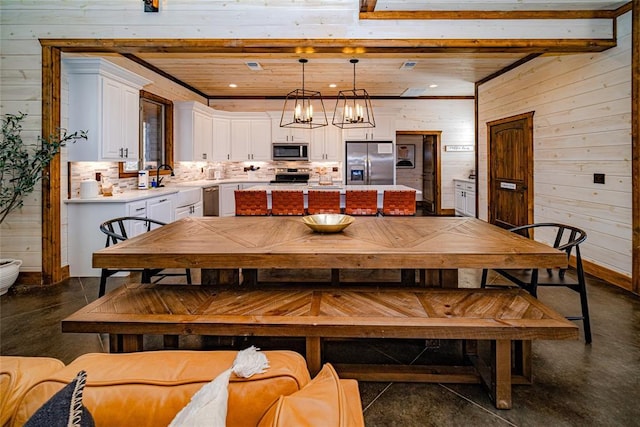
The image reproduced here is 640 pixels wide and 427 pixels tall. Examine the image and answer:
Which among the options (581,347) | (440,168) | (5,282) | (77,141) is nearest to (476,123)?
(440,168)

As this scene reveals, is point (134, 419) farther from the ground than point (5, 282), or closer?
farther from the ground

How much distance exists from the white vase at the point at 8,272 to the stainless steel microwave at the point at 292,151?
523cm

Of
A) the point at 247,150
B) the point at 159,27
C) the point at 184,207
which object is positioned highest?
the point at 159,27

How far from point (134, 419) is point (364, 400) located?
4.59 feet

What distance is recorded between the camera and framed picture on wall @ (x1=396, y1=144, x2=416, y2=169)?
10969mm

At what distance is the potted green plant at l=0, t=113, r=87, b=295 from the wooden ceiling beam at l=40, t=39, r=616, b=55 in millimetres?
965

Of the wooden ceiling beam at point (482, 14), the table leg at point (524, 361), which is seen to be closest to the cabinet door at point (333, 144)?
the wooden ceiling beam at point (482, 14)

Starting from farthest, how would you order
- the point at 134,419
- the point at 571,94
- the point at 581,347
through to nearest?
the point at 571,94, the point at 581,347, the point at 134,419

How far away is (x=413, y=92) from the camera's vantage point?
789cm

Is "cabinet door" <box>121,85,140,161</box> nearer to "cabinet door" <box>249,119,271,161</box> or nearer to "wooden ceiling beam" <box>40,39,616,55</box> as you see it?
"wooden ceiling beam" <box>40,39,616,55</box>

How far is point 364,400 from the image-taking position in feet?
6.24

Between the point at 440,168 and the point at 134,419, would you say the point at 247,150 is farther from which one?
the point at 134,419

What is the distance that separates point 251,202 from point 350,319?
9.69 feet

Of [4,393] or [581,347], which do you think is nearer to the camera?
[4,393]
